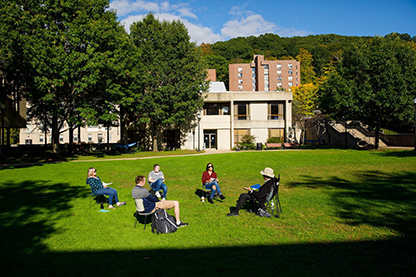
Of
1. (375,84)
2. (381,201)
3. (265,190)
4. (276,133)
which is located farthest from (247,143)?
(265,190)

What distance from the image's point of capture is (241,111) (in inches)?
1620

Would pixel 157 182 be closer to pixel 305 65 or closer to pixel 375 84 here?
pixel 375 84

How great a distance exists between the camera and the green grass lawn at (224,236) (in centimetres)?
466

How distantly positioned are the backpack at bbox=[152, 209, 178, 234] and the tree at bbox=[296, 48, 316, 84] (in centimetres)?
9658

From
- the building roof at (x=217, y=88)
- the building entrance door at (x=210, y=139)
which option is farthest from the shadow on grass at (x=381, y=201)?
the building roof at (x=217, y=88)

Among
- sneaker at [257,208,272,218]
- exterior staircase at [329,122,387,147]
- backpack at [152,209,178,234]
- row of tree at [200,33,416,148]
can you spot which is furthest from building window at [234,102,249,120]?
backpack at [152,209,178,234]

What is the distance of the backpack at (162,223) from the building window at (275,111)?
35.9 m

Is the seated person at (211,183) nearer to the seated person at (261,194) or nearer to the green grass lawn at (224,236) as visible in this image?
the green grass lawn at (224,236)

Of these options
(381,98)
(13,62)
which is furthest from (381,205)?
(13,62)

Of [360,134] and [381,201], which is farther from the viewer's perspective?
[360,134]

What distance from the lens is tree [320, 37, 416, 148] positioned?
2575 cm

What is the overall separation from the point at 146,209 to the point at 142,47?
2983cm

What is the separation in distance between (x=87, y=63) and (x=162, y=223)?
2076 cm

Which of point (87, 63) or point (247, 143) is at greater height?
point (87, 63)
